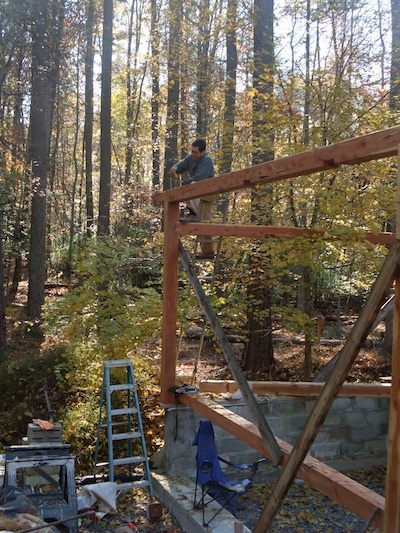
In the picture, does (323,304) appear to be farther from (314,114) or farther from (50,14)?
(50,14)

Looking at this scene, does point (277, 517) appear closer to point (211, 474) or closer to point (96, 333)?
point (211, 474)

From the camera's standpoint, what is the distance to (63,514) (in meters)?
4.61

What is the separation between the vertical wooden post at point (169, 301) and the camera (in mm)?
6176

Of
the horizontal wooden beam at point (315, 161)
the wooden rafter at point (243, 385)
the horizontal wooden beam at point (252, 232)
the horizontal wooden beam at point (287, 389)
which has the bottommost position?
the horizontal wooden beam at point (287, 389)

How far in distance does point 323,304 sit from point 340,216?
8.95 m

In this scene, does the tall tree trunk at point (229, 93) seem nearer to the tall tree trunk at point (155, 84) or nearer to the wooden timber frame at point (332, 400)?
the wooden timber frame at point (332, 400)

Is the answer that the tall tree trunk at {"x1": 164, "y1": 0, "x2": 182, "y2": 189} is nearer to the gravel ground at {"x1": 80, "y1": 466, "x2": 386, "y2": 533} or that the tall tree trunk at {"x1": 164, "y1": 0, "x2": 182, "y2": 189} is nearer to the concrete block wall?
the concrete block wall

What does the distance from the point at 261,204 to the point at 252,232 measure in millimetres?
2085

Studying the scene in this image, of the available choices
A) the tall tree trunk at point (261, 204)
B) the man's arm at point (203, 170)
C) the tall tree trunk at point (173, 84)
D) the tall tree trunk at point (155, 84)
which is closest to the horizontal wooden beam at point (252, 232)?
the man's arm at point (203, 170)

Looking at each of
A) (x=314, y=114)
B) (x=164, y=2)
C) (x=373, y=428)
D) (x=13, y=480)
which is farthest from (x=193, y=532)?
(x=164, y=2)

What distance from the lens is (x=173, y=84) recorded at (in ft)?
→ 47.6

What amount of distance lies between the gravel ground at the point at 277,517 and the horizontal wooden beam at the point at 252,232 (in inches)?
118

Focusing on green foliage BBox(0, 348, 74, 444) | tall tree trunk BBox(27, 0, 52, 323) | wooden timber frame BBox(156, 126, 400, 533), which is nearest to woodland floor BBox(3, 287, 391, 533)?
wooden timber frame BBox(156, 126, 400, 533)

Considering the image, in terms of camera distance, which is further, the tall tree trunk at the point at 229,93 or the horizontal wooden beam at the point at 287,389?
the tall tree trunk at the point at 229,93
